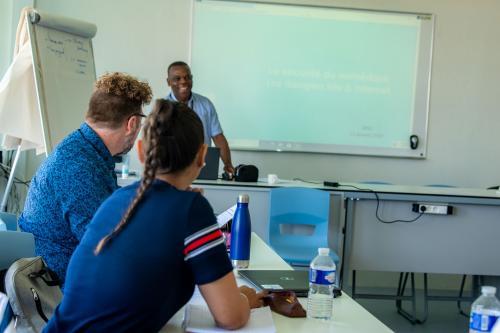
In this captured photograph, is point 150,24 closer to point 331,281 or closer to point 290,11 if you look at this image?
point 290,11

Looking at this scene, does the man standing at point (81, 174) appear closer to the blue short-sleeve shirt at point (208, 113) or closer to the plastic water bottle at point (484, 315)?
the plastic water bottle at point (484, 315)

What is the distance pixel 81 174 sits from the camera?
5.32 ft

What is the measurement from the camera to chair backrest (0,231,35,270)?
1.70m

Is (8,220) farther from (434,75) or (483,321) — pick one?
(434,75)

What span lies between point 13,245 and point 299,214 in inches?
89.3

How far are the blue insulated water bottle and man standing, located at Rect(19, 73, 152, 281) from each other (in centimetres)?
42

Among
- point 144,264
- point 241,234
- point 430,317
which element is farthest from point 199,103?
point 144,264

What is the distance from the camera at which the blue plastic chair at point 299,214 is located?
3658 mm

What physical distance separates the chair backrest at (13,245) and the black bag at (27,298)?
30 cm

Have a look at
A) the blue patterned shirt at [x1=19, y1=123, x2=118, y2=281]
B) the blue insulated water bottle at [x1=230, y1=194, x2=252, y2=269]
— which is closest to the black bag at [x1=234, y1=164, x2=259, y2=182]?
the blue insulated water bottle at [x1=230, y1=194, x2=252, y2=269]

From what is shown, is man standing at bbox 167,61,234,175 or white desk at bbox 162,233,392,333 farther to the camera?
man standing at bbox 167,61,234,175

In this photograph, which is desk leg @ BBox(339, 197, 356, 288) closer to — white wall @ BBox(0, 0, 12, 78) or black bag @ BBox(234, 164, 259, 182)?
black bag @ BBox(234, 164, 259, 182)

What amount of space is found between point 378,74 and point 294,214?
6.64 ft

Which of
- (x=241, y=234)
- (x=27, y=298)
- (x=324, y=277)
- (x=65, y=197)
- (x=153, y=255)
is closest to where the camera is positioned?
(x=153, y=255)
